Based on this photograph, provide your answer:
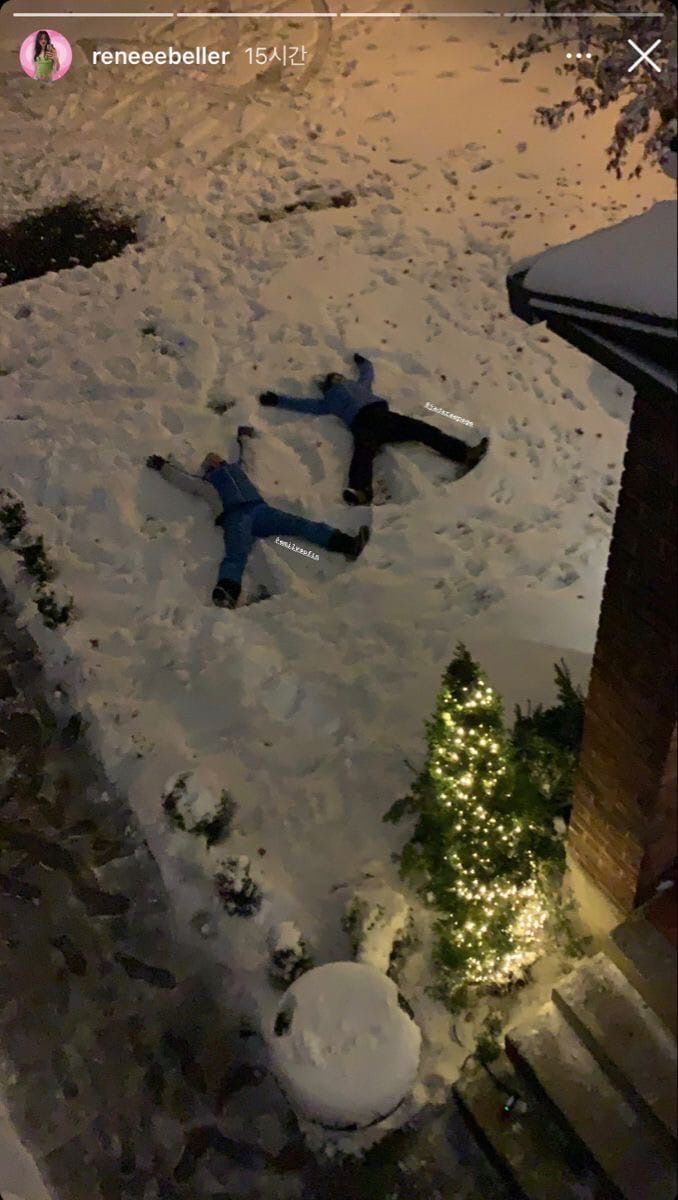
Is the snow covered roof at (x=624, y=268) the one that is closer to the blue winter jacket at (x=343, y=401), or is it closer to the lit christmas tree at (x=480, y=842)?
the lit christmas tree at (x=480, y=842)

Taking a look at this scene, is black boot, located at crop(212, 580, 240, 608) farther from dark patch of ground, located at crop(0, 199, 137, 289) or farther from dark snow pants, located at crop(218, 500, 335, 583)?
dark patch of ground, located at crop(0, 199, 137, 289)

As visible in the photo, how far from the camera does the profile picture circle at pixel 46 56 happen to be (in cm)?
1123

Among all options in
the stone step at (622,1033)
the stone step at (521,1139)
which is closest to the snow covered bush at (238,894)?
the stone step at (521,1139)

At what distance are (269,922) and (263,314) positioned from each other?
507 cm

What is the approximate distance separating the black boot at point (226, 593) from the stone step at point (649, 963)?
2.94 metres

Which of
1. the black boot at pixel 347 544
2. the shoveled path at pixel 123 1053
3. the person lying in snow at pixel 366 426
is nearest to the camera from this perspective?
the shoveled path at pixel 123 1053

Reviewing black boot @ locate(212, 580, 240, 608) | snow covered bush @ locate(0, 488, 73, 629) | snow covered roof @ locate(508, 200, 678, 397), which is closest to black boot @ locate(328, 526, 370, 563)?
black boot @ locate(212, 580, 240, 608)

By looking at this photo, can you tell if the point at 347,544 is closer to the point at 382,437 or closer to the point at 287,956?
the point at 382,437

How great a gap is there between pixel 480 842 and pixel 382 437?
3.34 meters

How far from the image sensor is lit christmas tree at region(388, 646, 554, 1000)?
3.71 meters

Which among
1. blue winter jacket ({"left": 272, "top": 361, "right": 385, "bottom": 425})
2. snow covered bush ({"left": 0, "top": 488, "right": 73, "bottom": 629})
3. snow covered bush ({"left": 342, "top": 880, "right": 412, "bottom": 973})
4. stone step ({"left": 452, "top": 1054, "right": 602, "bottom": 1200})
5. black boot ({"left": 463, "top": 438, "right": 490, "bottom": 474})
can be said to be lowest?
stone step ({"left": 452, "top": 1054, "right": 602, "bottom": 1200})

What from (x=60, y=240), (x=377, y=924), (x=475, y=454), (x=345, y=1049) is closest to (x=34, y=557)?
(x=475, y=454)

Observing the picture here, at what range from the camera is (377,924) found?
164 inches

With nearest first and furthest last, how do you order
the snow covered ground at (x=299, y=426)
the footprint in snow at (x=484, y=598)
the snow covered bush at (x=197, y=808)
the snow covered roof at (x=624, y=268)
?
the snow covered roof at (x=624, y=268) → the snow covered bush at (x=197, y=808) → the snow covered ground at (x=299, y=426) → the footprint in snow at (x=484, y=598)
